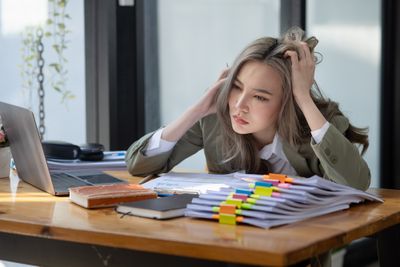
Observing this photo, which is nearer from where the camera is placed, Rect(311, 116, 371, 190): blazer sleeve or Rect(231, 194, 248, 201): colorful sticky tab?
Rect(231, 194, 248, 201): colorful sticky tab

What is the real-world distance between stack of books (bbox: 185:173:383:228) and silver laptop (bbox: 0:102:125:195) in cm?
48

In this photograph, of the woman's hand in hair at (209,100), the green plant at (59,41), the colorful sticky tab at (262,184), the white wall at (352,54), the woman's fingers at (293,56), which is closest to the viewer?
the colorful sticky tab at (262,184)

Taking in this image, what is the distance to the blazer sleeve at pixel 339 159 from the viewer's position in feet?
5.90

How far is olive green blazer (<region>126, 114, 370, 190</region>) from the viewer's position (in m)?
1.80

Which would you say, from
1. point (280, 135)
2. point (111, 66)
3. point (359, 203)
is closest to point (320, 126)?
point (280, 135)

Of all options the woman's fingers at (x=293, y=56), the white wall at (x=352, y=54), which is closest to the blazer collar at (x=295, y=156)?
the woman's fingers at (x=293, y=56)

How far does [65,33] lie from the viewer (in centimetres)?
344

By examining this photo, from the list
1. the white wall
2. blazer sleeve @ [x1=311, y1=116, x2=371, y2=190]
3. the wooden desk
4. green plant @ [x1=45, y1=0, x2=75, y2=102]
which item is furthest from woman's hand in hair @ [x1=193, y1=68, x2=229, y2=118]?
green plant @ [x1=45, y1=0, x2=75, y2=102]

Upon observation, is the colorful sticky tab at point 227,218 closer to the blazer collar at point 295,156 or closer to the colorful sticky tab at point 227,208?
the colorful sticky tab at point 227,208

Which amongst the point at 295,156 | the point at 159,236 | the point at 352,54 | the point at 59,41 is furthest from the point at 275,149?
the point at 59,41

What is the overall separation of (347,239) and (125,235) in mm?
388

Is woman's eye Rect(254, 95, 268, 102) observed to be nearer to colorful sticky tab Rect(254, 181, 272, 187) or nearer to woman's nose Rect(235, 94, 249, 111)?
woman's nose Rect(235, 94, 249, 111)

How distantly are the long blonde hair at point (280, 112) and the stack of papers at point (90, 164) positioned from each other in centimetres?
37

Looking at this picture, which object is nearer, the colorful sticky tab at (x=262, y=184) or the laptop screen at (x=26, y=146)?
the colorful sticky tab at (x=262, y=184)
